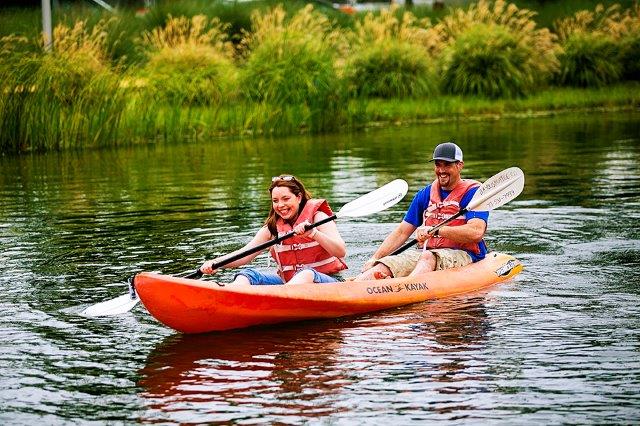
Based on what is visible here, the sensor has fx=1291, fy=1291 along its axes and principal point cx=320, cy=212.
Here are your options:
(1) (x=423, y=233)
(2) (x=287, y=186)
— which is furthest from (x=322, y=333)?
(1) (x=423, y=233)

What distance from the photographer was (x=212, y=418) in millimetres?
6219

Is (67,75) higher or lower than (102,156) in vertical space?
higher

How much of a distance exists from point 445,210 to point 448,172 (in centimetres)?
28

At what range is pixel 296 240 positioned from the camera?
8.88 m

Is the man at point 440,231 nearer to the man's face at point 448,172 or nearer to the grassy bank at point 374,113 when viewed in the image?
the man's face at point 448,172

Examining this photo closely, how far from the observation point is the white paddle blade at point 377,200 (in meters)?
9.73

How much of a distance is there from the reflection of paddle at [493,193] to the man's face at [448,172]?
0.70 ft

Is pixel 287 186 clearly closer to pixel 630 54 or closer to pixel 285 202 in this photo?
pixel 285 202

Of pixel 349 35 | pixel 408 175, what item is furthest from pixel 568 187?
pixel 349 35

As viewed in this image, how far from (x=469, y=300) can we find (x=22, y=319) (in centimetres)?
305

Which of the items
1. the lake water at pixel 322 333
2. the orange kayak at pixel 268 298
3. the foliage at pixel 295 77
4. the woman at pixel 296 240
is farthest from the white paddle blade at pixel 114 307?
the foliage at pixel 295 77

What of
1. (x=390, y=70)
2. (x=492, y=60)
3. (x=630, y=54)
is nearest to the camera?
(x=390, y=70)

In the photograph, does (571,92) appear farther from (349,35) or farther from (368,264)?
(368,264)

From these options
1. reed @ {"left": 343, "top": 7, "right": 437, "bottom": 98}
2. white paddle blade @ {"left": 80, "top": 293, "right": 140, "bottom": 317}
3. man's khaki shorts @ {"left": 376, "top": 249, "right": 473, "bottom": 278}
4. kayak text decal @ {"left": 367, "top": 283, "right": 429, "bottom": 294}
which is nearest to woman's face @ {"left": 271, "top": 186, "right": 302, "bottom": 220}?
kayak text decal @ {"left": 367, "top": 283, "right": 429, "bottom": 294}
